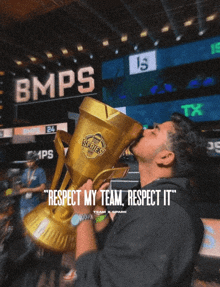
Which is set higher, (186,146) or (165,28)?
(165,28)

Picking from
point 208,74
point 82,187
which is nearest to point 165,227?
point 82,187

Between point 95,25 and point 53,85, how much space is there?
189cm

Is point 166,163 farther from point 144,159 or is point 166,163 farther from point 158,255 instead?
point 158,255

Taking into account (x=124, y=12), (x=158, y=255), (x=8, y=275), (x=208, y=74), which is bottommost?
(x=8, y=275)

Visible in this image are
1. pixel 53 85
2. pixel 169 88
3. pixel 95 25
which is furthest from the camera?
pixel 53 85

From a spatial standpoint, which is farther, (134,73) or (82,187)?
(134,73)

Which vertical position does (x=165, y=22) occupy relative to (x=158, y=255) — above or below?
above

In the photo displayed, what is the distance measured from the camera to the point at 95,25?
3230 mm

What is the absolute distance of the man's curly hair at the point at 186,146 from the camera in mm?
694

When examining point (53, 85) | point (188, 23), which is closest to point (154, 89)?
point (188, 23)

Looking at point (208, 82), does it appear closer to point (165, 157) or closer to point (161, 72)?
point (161, 72)

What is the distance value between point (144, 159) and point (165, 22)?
10.6ft

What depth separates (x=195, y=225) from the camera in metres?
0.53

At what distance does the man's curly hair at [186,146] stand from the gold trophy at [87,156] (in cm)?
25
